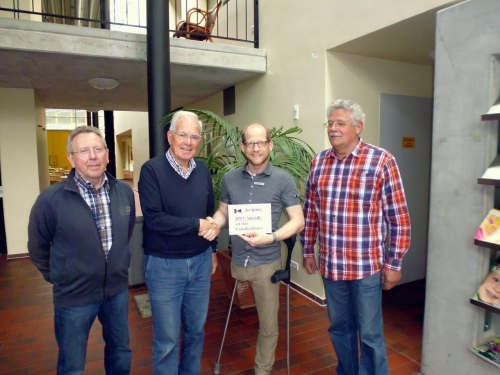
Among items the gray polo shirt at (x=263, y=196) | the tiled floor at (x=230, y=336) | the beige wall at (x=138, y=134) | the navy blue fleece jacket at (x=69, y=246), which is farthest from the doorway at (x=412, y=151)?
the beige wall at (x=138, y=134)

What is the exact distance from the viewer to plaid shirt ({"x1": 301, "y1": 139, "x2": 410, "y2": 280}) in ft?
6.06

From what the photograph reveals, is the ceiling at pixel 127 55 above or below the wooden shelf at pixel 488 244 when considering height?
above

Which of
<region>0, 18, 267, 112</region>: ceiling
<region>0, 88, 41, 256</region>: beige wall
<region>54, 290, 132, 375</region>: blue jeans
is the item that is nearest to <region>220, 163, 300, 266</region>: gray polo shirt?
<region>54, 290, 132, 375</region>: blue jeans

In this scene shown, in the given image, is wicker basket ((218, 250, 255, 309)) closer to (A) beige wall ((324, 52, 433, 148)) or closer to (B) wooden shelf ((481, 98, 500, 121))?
(A) beige wall ((324, 52, 433, 148))

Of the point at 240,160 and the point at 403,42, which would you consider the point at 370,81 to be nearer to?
the point at 403,42

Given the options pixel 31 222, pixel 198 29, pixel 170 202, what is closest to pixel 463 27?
pixel 170 202

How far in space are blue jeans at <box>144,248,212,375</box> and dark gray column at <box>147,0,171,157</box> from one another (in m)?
1.35

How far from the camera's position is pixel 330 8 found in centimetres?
321

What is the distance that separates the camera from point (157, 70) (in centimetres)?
303

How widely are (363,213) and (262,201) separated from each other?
0.55 meters

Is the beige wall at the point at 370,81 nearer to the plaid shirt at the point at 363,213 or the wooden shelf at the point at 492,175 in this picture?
the plaid shirt at the point at 363,213

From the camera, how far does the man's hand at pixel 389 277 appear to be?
6.13ft

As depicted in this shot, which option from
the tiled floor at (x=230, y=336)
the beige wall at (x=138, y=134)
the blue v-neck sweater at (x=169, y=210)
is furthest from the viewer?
the beige wall at (x=138, y=134)

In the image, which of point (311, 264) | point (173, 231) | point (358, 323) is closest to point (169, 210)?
point (173, 231)
